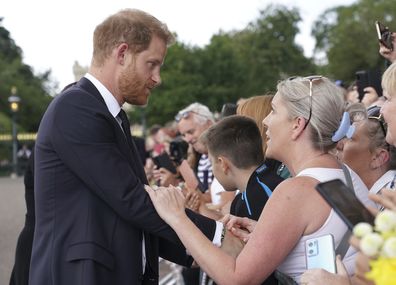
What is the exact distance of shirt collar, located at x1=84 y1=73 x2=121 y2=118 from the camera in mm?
3000

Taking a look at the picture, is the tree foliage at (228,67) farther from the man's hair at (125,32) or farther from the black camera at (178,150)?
the man's hair at (125,32)

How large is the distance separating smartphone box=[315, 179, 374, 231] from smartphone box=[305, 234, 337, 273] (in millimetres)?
457

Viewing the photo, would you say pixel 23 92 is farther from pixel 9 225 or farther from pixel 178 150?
pixel 178 150

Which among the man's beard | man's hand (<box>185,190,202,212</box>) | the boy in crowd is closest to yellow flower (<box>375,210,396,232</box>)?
the man's beard

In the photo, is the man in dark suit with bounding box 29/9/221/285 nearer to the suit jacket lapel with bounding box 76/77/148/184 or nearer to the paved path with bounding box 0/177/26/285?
the suit jacket lapel with bounding box 76/77/148/184

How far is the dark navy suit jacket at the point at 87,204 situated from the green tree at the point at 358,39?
48283mm

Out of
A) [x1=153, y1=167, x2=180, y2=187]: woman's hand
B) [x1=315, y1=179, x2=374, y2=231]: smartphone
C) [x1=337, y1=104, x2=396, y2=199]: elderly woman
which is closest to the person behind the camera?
[x1=315, y1=179, x2=374, y2=231]: smartphone

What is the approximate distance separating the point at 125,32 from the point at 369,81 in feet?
11.0

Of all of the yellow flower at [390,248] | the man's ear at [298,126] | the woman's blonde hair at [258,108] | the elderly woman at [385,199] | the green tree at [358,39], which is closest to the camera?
the yellow flower at [390,248]

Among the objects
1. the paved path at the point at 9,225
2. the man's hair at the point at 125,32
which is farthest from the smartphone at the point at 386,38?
the paved path at the point at 9,225

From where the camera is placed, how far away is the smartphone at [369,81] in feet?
18.5

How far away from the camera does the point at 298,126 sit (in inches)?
105

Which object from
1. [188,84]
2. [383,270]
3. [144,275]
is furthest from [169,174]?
[188,84]

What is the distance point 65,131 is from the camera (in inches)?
111
